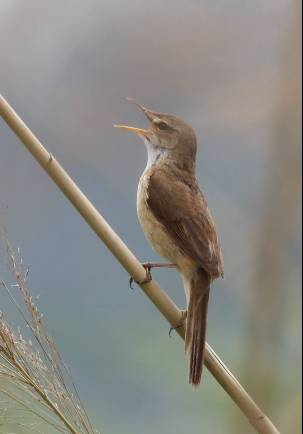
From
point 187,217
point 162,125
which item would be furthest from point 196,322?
point 162,125

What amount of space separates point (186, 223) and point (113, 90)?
0.76 meters

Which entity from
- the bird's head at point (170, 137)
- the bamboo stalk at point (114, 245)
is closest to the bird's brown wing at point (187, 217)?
the bird's head at point (170, 137)

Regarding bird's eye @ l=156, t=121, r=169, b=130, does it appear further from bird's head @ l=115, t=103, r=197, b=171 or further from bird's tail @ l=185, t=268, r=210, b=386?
bird's tail @ l=185, t=268, r=210, b=386

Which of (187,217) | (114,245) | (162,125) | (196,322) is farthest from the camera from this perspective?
(162,125)

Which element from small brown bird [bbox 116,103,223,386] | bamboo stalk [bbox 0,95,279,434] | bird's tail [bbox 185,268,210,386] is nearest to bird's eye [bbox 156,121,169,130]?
small brown bird [bbox 116,103,223,386]

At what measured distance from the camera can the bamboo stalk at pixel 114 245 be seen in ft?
3.72

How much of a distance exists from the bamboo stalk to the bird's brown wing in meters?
0.33

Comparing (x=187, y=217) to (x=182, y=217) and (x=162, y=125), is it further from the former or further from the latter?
(x=162, y=125)

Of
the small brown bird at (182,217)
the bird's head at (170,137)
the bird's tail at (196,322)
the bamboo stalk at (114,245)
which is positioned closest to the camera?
the bamboo stalk at (114,245)

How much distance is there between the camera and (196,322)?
1507 millimetres

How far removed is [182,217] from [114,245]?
55 centimetres

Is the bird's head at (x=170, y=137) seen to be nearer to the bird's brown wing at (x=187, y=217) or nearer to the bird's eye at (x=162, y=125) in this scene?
the bird's eye at (x=162, y=125)

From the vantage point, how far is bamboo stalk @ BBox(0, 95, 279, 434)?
113 cm

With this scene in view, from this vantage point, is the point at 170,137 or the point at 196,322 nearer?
the point at 196,322
